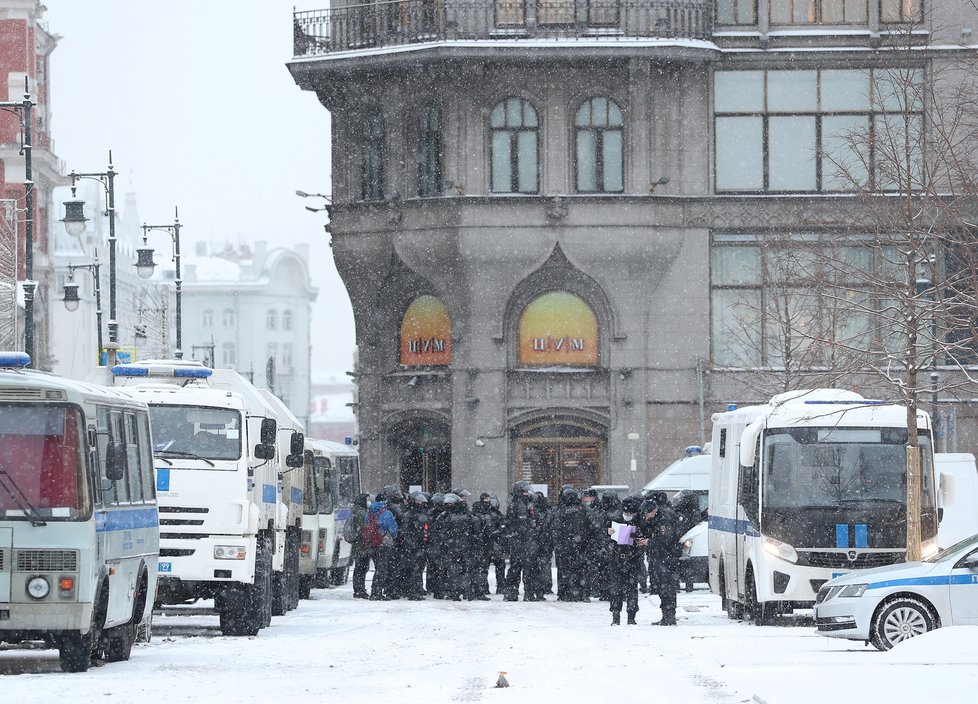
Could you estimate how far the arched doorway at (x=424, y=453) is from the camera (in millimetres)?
50031

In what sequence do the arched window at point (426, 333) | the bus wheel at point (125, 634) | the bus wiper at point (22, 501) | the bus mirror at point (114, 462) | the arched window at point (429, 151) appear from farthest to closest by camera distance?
the arched window at point (426, 333), the arched window at point (429, 151), the bus wheel at point (125, 634), the bus mirror at point (114, 462), the bus wiper at point (22, 501)

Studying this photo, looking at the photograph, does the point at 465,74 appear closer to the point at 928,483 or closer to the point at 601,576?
the point at 601,576

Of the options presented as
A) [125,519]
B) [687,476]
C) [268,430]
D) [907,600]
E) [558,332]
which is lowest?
[907,600]

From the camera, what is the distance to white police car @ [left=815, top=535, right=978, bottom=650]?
18938mm

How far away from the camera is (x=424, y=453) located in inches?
1982

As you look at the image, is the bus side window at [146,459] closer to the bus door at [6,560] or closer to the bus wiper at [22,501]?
the bus wiper at [22,501]

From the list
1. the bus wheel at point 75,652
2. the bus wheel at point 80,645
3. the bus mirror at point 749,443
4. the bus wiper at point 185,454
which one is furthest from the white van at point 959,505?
the bus wheel at point 75,652

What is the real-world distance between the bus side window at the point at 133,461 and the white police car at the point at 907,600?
271 inches

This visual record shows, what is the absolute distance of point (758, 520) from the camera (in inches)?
967

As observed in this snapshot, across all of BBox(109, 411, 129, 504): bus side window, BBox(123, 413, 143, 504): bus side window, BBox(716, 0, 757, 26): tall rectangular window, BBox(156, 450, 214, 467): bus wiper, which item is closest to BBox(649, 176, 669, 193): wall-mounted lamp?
BBox(716, 0, 757, 26): tall rectangular window

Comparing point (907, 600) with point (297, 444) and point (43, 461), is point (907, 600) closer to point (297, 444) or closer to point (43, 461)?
point (43, 461)

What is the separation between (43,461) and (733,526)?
12.4m

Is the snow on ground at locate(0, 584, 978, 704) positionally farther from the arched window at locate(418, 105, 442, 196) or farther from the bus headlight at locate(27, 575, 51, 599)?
the arched window at locate(418, 105, 442, 196)

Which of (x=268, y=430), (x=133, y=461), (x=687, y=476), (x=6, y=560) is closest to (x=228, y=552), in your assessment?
(x=268, y=430)
